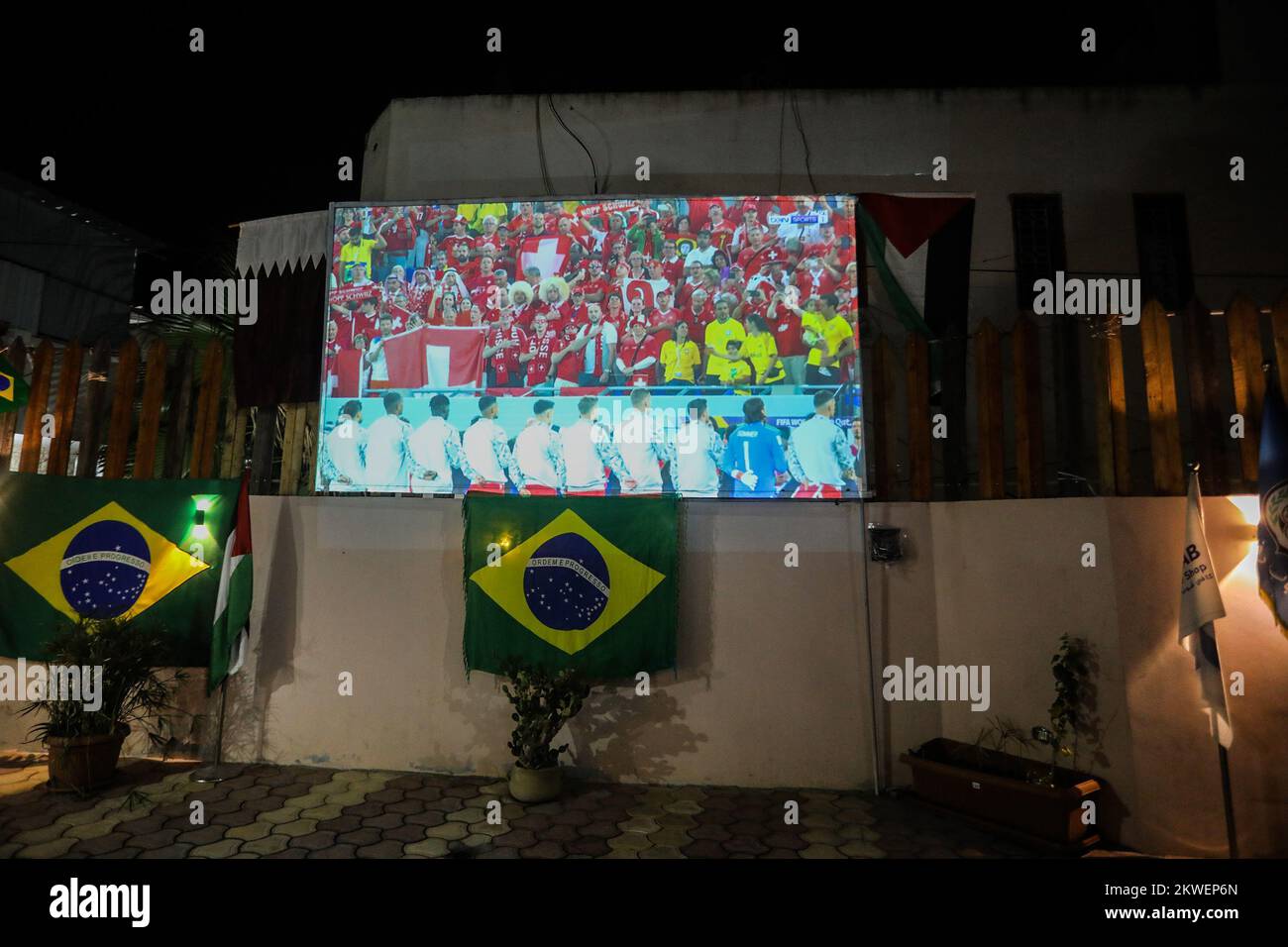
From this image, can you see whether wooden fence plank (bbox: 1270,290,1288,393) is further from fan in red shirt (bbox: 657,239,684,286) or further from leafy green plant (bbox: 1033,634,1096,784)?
fan in red shirt (bbox: 657,239,684,286)

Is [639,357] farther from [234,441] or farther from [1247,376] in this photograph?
[1247,376]

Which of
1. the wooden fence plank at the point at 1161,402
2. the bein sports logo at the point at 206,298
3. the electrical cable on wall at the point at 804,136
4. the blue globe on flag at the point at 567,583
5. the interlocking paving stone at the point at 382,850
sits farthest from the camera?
the electrical cable on wall at the point at 804,136

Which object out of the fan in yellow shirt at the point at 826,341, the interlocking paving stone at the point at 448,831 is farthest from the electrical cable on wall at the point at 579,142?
the interlocking paving stone at the point at 448,831

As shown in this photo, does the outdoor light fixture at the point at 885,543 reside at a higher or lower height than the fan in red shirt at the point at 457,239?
lower

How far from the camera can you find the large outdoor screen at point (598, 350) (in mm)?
6340

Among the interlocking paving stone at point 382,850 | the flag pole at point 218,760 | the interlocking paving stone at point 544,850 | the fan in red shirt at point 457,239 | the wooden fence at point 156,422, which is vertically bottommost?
the interlocking paving stone at point 544,850

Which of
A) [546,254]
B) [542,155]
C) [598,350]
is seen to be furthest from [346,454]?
[542,155]

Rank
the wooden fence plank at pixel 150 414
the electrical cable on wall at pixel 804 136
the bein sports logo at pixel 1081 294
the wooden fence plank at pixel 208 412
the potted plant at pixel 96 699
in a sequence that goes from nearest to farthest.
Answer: the potted plant at pixel 96 699 → the wooden fence plank at pixel 150 414 → the wooden fence plank at pixel 208 412 → the bein sports logo at pixel 1081 294 → the electrical cable on wall at pixel 804 136

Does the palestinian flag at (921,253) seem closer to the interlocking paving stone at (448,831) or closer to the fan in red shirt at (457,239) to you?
the fan in red shirt at (457,239)

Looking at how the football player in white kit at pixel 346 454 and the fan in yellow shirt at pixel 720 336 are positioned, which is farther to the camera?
the football player in white kit at pixel 346 454

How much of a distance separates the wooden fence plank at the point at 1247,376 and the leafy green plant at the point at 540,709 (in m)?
5.24

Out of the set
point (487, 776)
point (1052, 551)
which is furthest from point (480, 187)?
point (1052, 551)

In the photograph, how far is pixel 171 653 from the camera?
6.20 metres

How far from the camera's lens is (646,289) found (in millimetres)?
6621
